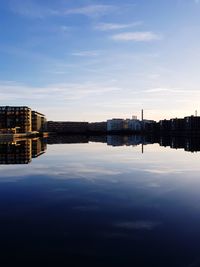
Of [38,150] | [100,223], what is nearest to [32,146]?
[38,150]

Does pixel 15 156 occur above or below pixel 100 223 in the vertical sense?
above

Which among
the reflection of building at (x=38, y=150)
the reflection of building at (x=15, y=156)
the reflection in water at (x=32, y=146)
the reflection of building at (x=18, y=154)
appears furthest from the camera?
the reflection of building at (x=38, y=150)

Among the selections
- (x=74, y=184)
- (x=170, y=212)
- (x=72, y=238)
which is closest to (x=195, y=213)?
(x=170, y=212)

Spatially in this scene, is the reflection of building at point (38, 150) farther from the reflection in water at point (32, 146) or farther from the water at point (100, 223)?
the water at point (100, 223)

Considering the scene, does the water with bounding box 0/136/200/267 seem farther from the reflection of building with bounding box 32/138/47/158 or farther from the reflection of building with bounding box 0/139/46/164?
the reflection of building with bounding box 32/138/47/158

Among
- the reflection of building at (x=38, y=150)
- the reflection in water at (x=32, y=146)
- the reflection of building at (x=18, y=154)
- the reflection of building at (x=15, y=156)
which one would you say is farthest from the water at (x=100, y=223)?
the reflection of building at (x=38, y=150)

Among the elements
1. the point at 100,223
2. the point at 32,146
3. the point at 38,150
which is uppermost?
the point at 32,146

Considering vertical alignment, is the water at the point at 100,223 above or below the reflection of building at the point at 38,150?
below

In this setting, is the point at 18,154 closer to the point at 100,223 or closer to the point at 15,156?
the point at 15,156

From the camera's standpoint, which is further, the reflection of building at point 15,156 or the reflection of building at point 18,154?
the reflection of building at point 18,154

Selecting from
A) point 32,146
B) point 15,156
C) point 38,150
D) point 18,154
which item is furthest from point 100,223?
point 32,146

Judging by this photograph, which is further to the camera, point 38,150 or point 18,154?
point 38,150

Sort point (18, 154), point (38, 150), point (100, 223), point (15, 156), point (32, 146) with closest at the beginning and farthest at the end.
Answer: point (100, 223) < point (15, 156) < point (18, 154) < point (38, 150) < point (32, 146)

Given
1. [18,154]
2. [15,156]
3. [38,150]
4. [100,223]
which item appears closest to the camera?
[100,223]
